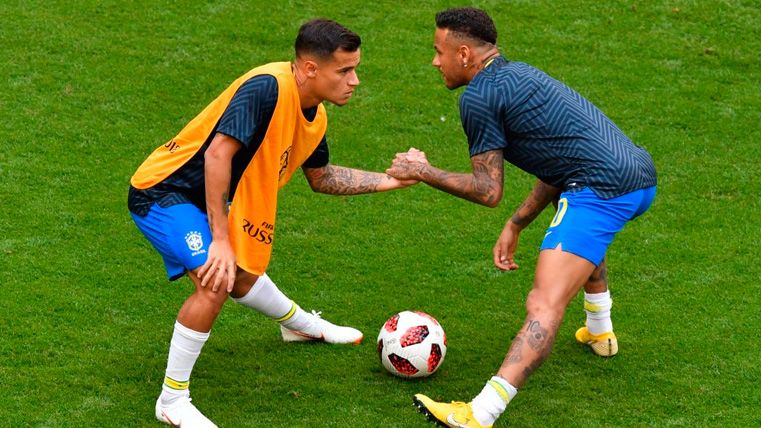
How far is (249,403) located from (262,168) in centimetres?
139

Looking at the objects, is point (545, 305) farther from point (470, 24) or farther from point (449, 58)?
point (470, 24)

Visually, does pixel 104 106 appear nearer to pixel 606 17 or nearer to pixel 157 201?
pixel 157 201

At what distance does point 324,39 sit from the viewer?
6254 millimetres

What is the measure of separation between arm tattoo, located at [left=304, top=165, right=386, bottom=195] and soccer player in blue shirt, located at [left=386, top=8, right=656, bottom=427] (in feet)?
2.09

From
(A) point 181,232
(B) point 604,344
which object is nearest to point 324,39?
(A) point 181,232

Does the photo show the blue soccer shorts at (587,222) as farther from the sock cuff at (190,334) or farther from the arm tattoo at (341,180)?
the sock cuff at (190,334)

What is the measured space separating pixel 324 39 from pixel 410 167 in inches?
34.0

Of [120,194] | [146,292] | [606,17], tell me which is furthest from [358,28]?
[146,292]

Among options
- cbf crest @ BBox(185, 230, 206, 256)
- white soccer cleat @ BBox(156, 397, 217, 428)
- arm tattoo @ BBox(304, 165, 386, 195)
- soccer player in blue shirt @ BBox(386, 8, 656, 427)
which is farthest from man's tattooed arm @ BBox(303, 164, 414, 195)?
white soccer cleat @ BBox(156, 397, 217, 428)

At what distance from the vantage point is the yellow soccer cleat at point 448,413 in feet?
19.7

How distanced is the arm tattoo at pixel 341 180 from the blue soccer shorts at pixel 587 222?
128cm

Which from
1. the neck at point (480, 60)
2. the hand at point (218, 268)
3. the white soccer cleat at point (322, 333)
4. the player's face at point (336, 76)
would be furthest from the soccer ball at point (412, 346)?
the neck at point (480, 60)

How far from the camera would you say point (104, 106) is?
1048 cm

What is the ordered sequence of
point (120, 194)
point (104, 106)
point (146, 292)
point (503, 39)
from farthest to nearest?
point (503, 39) → point (104, 106) → point (120, 194) → point (146, 292)
